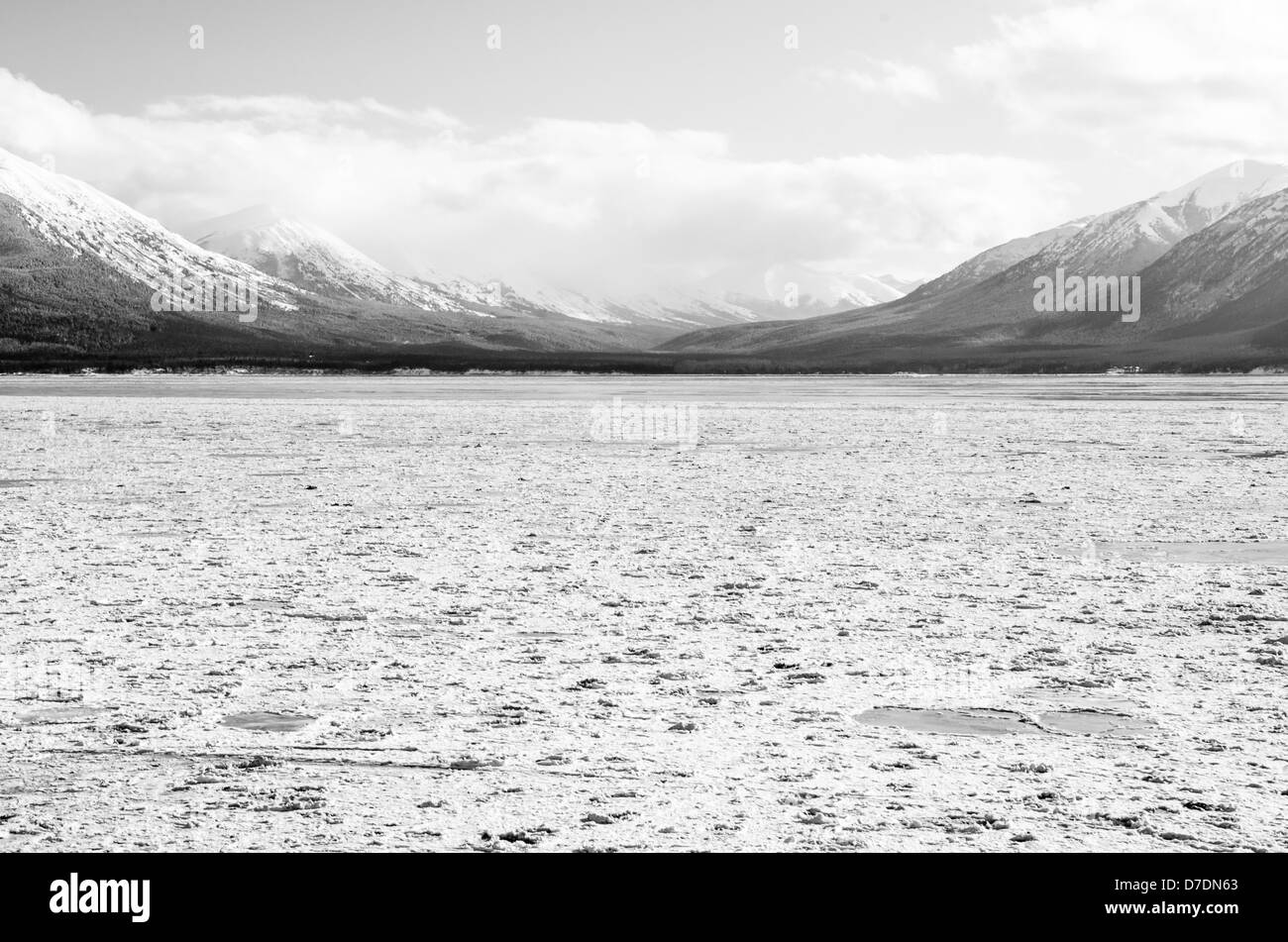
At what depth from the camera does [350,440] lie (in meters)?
35.1

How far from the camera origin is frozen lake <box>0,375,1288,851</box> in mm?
6586

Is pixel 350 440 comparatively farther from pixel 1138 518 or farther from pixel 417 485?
pixel 1138 518

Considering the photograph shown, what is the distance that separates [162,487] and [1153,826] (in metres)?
19.3

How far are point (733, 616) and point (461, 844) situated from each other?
19.3 feet

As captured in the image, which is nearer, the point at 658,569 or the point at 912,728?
the point at 912,728

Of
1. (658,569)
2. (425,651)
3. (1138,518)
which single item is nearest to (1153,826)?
(425,651)

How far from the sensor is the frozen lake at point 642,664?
6.59m

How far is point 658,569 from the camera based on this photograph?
1431 cm

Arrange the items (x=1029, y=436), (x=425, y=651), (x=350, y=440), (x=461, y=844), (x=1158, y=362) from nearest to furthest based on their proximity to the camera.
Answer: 1. (x=461, y=844)
2. (x=425, y=651)
3. (x=350, y=440)
4. (x=1029, y=436)
5. (x=1158, y=362)

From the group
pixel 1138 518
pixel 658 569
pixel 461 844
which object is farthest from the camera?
pixel 1138 518

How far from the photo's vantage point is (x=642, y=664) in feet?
32.4
